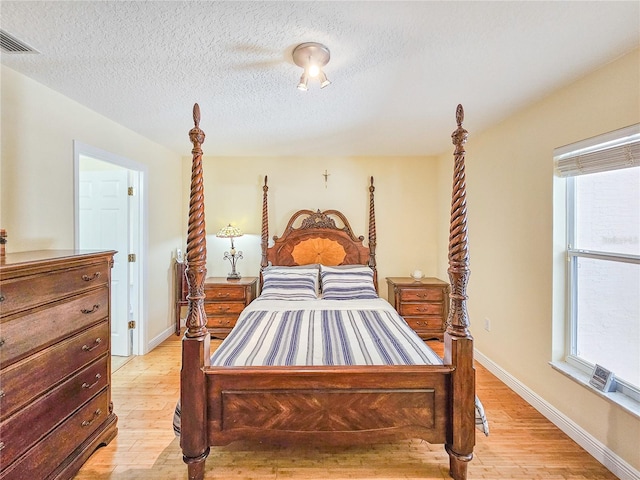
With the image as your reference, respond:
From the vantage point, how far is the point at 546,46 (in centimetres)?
162

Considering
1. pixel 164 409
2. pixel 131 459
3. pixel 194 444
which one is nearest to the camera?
pixel 194 444

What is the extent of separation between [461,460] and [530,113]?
8.13 feet

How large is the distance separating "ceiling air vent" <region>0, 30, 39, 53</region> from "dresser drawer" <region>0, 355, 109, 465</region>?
71.2 inches

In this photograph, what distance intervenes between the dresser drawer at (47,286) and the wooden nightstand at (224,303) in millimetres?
1706

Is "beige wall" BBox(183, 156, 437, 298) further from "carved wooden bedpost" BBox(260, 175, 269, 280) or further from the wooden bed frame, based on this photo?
the wooden bed frame

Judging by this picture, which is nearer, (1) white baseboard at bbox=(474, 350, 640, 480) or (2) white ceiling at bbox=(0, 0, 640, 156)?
(2) white ceiling at bbox=(0, 0, 640, 156)

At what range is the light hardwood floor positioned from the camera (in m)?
1.71

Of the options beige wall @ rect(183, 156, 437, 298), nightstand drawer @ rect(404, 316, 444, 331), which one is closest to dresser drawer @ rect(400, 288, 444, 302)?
nightstand drawer @ rect(404, 316, 444, 331)

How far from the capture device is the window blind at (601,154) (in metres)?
1.68

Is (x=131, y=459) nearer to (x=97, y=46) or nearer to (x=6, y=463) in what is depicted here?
(x=6, y=463)

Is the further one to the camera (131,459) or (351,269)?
(351,269)

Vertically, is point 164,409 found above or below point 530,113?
below

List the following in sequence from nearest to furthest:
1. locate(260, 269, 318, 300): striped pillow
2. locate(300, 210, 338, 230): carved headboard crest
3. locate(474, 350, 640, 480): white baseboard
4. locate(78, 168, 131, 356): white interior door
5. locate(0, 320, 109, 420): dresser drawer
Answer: locate(0, 320, 109, 420): dresser drawer → locate(474, 350, 640, 480): white baseboard → locate(78, 168, 131, 356): white interior door → locate(260, 269, 318, 300): striped pillow → locate(300, 210, 338, 230): carved headboard crest

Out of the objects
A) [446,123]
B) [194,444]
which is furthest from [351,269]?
[194,444]
